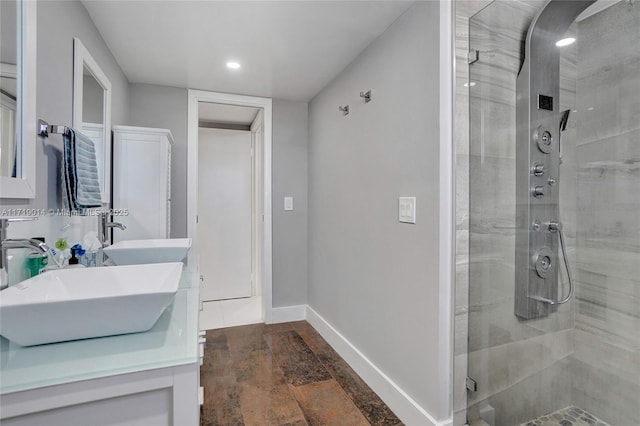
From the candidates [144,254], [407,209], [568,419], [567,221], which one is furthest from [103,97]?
[568,419]

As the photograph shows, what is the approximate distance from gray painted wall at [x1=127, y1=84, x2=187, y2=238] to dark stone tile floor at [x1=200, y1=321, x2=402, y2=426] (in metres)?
1.13

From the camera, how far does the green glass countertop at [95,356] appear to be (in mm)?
667

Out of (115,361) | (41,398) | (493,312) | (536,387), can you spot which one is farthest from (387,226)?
(41,398)

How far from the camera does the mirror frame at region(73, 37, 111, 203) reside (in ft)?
5.27

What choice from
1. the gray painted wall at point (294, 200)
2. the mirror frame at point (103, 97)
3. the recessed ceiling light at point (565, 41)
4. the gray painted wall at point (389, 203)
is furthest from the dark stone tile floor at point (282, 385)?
the recessed ceiling light at point (565, 41)

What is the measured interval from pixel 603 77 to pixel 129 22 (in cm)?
250

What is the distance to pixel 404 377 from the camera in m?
1.78

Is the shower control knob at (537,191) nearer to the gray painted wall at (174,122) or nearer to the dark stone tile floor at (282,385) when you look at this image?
the dark stone tile floor at (282,385)

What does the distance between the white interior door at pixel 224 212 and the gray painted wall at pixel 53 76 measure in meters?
2.11

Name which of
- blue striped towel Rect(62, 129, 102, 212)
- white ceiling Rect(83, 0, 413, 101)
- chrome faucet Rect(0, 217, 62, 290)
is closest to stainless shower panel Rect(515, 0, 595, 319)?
white ceiling Rect(83, 0, 413, 101)

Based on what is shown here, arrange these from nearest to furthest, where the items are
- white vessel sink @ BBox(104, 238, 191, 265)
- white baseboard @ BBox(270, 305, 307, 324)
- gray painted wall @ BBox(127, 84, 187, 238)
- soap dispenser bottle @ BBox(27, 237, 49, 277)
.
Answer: soap dispenser bottle @ BBox(27, 237, 49, 277) < white vessel sink @ BBox(104, 238, 191, 265) < gray painted wall @ BBox(127, 84, 187, 238) < white baseboard @ BBox(270, 305, 307, 324)

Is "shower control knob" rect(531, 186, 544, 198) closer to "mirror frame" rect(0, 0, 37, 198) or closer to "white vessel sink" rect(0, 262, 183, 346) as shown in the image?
"white vessel sink" rect(0, 262, 183, 346)

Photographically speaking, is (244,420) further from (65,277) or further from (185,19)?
(185,19)

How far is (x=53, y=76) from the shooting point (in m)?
1.39
